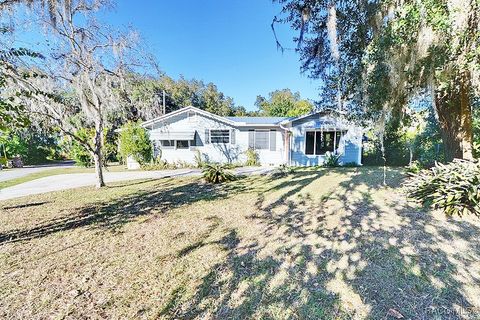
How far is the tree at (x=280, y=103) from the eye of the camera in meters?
35.6

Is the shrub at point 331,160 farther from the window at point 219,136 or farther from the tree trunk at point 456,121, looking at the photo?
the tree trunk at point 456,121

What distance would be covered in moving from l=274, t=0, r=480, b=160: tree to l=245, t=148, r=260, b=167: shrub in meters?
8.29

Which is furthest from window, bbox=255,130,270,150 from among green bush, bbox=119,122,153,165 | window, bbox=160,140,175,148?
green bush, bbox=119,122,153,165

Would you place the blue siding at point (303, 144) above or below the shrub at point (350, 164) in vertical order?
above

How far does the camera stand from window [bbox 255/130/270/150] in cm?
1466

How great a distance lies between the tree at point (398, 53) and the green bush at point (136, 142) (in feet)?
36.2

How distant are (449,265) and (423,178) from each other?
2.79m

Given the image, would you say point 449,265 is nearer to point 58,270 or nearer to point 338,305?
point 338,305

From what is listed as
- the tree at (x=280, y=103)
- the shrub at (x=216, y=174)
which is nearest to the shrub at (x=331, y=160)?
the shrub at (x=216, y=174)

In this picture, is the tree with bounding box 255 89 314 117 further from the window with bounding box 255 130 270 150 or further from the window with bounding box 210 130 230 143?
the window with bounding box 210 130 230 143

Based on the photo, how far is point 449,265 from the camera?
2.92m

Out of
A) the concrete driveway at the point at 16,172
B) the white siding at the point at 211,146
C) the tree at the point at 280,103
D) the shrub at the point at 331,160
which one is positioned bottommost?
the concrete driveway at the point at 16,172

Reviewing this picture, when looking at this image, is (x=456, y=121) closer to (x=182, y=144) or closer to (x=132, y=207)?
(x=132, y=207)

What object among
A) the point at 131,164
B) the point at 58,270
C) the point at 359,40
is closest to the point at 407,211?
the point at 359,40
